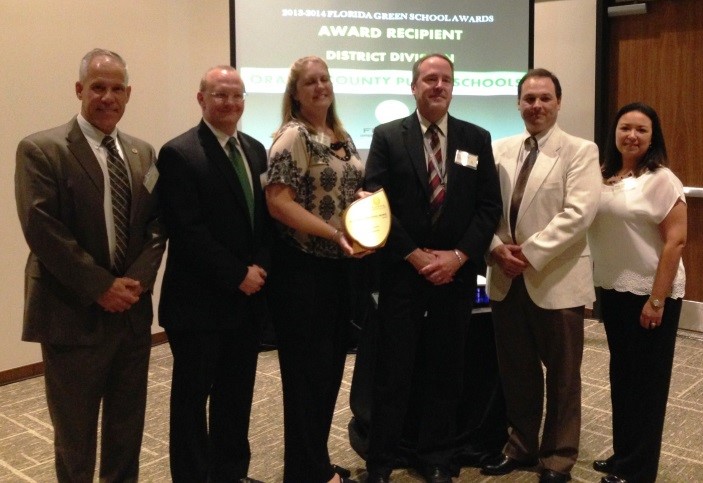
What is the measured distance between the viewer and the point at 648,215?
2.58m

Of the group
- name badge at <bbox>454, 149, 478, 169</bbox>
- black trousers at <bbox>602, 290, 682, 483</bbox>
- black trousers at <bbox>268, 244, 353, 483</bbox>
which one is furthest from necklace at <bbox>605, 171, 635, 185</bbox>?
black trousers at <bbox>268, 244, 353, 483</bbox>

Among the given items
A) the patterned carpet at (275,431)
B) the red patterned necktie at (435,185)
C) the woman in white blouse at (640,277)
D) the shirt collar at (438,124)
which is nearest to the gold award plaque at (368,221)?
the red patterned necktie at (435,185)

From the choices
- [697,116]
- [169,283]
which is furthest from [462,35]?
[169,283]

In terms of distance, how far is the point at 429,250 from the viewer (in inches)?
104

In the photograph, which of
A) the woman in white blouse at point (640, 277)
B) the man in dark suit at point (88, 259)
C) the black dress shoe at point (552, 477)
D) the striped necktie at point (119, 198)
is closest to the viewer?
the man in dark suit at point (88, 259)

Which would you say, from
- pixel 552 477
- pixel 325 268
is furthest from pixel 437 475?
pixel 325 268

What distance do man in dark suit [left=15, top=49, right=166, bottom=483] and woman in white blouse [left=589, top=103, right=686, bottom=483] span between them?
1.70 m

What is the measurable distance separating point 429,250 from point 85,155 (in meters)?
1.26

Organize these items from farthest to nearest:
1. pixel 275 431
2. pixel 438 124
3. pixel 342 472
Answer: pixel 275 431
pixel 342 472
pixel 438 124

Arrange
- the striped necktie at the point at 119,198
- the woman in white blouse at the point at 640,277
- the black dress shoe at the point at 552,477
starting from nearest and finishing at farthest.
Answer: the striped necktie at the point at 119,198, the woman in white blouse at the point at 640,277, the black dress shoe at the point at 552,477

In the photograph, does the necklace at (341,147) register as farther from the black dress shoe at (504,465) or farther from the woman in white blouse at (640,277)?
the black dress shoe at (504,465)

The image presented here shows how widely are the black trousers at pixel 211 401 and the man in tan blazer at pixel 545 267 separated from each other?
1050 millimetres

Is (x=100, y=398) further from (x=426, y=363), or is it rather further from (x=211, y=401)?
(x=426, y=363)

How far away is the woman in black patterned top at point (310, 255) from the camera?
7.85 ft
